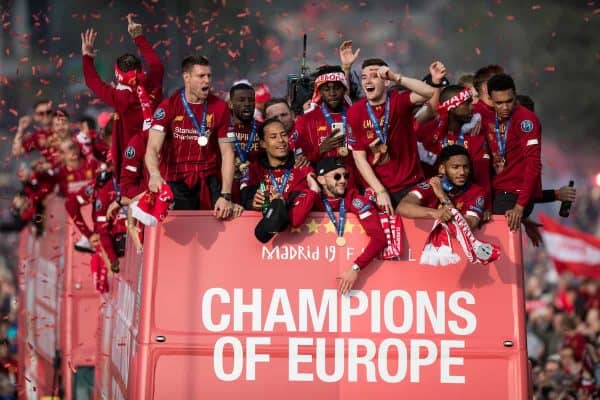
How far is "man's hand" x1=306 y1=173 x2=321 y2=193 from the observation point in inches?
364

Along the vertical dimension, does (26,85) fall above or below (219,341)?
above

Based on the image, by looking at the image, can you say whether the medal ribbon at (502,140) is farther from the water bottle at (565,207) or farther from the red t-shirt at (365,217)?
the red t-shirt at (365,217)

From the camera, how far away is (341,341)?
8586mm

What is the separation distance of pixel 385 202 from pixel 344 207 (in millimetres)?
504

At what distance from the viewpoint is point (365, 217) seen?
8.88 meters

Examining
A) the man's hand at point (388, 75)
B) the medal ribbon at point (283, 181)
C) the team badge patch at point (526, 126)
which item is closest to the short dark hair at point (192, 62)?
the medal ribbon at point (283, 181)

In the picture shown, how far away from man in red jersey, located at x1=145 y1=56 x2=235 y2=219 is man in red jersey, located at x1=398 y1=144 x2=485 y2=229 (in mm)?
1361

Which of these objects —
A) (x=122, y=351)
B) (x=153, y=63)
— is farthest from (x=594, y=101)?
(x=122, y=351)

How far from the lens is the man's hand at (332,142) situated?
1095 cm

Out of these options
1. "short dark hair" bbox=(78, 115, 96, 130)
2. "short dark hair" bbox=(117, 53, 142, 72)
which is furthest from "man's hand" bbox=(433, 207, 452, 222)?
"short dark hair" bbox=(78, 115, 96, 130)

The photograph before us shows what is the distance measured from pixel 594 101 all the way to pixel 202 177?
2263 cm

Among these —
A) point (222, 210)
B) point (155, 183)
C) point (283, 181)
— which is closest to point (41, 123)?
point (283, 181)

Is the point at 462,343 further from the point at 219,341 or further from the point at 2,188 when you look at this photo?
the point at 2,188

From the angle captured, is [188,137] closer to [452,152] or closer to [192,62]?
[192,62]
